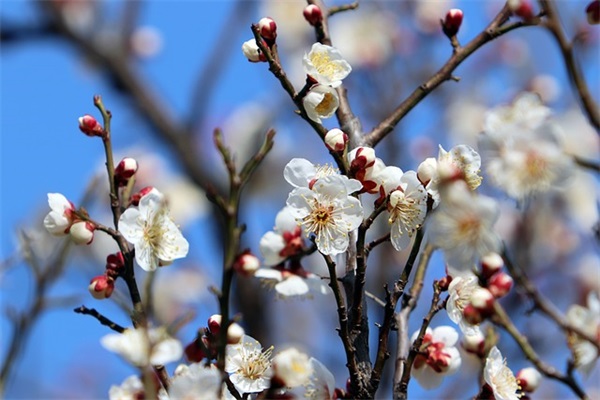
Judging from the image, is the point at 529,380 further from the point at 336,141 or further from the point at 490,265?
the point at 336,141

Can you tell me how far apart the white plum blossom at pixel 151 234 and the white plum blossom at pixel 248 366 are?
0.59ft

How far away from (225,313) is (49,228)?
541 mm

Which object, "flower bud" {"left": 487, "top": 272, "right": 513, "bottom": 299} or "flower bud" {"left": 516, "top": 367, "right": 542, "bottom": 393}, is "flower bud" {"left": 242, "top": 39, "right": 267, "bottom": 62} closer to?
"flower bud" {"left": 487, "top": 272, "right": 513, "bottom": 299}

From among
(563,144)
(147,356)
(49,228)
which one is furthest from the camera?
(49,228)

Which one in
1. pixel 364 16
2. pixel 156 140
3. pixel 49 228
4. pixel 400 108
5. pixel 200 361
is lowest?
pixel 200 361

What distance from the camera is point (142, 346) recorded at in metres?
1.17

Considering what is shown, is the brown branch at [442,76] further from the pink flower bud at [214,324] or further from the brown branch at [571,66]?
the pink flower bud at [214,324]

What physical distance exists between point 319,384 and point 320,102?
47 cm

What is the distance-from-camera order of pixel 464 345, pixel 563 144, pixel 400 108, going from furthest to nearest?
pixel 400 108 → pixel 464 345 → pixel 563 144

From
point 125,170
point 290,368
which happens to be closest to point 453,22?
point 125,170

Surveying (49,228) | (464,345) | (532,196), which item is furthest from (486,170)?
(49,228)

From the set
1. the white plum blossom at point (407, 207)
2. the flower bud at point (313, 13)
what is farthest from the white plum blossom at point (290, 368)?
the flower bud at point (313, 13)

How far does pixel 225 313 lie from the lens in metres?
1.13

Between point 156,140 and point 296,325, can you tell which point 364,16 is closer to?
point 156,140
